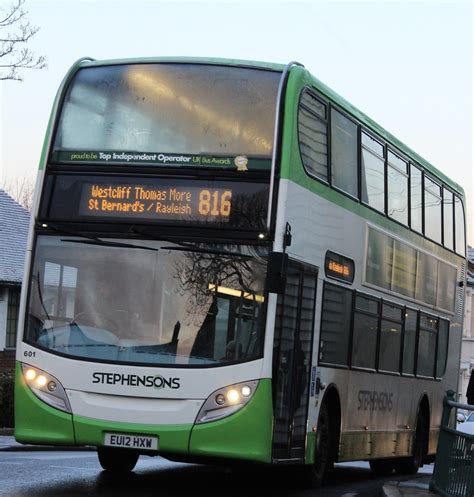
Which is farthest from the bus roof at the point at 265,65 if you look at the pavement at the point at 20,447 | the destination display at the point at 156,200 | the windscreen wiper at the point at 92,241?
the pavement at the point at 20,447

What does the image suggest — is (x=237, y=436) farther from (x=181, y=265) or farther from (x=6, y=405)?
(x=6, y=405)

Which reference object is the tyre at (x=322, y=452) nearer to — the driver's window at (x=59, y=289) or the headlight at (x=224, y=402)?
the headlight at (x=224, y=402)

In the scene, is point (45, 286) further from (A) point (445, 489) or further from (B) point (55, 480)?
(A) point (445, 489)

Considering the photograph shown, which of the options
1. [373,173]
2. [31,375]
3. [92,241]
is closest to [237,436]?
[31,375]

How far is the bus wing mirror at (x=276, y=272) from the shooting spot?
1231 cm

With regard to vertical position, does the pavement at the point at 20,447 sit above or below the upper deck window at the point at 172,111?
below

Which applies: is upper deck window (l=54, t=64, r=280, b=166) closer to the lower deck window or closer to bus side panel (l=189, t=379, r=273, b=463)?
the lower deck window

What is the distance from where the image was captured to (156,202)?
12875mm

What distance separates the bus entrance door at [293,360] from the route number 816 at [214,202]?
93 cm

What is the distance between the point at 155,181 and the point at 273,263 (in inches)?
60.7

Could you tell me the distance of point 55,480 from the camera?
44.8 ft

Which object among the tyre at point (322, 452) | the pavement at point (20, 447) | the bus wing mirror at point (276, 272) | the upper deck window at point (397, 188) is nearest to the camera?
the bus wing mirror at point (276, 272)

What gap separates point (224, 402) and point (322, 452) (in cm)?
303

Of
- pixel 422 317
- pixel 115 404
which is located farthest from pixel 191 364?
pixel 422 317
